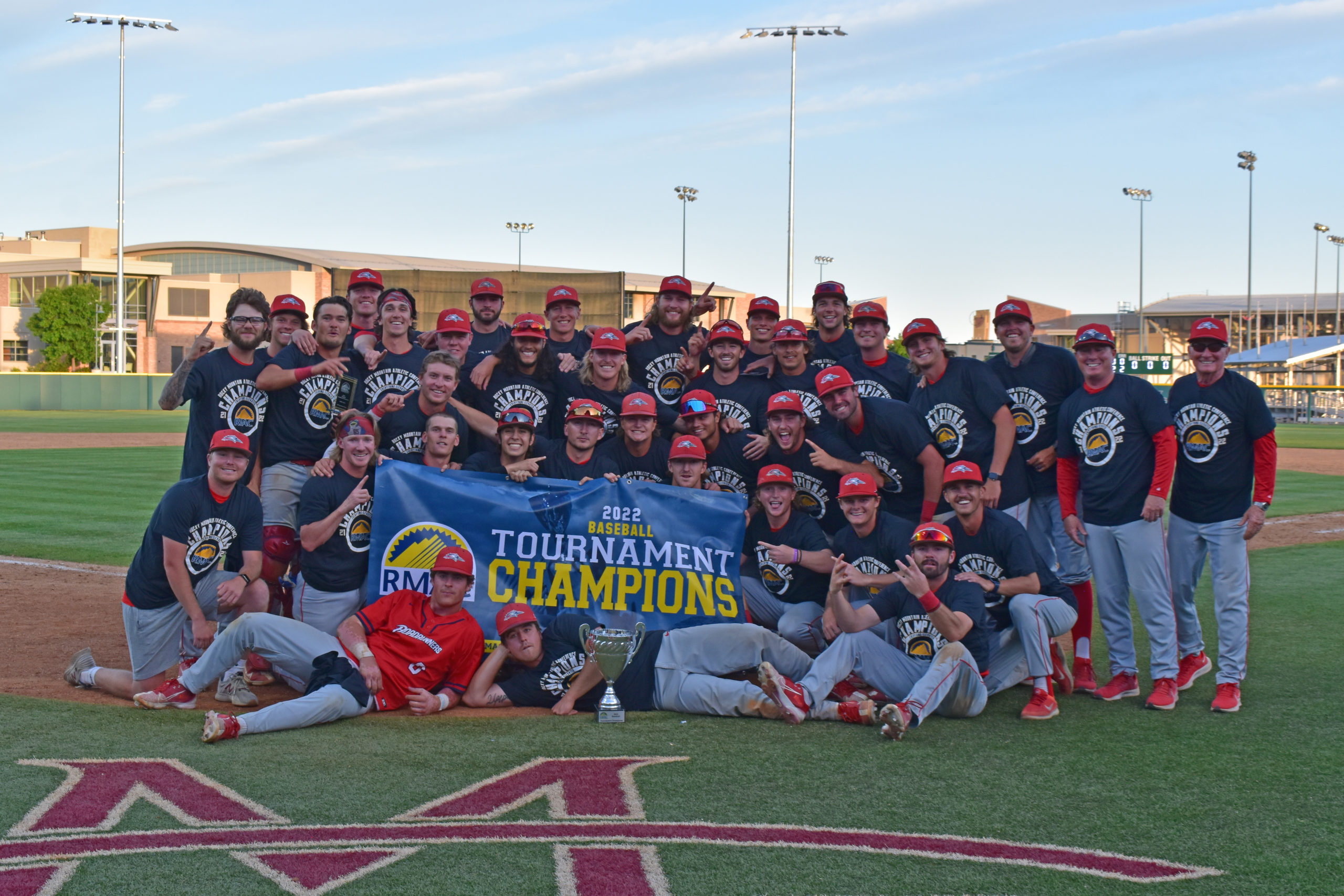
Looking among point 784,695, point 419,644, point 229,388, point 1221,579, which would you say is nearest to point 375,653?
point 419,644

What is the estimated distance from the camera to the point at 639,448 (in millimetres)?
7848

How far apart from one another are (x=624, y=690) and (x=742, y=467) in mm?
1837

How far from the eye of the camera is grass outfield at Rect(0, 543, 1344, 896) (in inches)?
169

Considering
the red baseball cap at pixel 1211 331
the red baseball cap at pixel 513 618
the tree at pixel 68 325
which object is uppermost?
the tree at pixel 68 325

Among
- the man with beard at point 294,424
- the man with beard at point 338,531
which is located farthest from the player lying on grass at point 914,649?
the man with beard at point 294,424

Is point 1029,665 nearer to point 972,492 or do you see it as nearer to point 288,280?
→ point 972,492

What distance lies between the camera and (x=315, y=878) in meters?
4.25

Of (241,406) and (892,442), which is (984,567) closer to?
(892,442)

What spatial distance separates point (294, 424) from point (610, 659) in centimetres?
286

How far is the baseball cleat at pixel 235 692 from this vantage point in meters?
6.86

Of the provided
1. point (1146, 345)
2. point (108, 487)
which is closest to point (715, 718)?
point (108, 487)

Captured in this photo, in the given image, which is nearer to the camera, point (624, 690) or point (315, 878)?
point (315, 878)

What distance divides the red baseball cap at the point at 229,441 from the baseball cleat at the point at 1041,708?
4727 millimetres

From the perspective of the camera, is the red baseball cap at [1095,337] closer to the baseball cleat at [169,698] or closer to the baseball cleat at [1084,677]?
the baseball cleat at [1084,677]
